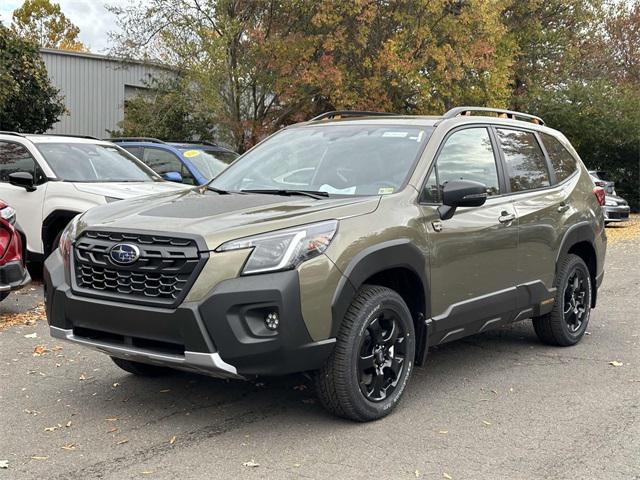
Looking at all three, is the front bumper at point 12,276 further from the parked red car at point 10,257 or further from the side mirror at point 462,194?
the side mirror at point 462,194

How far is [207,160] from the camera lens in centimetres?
1174

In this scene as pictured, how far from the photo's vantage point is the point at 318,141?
5.45 meters

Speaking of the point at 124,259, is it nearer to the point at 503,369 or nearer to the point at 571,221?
the point at 503,369

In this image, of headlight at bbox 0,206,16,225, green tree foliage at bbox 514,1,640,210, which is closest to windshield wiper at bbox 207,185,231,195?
headlight at bbox 0,206,16,225

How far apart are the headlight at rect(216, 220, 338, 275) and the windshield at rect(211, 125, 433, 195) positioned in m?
0.89

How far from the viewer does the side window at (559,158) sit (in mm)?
6383

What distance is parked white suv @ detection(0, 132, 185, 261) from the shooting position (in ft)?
27.9

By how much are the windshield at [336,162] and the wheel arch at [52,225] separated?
3.59 metres

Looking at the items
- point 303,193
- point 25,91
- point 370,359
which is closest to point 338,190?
point 303,193

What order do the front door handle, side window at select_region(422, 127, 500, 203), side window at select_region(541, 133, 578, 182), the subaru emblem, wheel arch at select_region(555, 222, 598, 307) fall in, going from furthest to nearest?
side window at select_region(541, 133, 578, 182)
wheel arch at select_region(555, 222, 598, 307)
the front door handle
side window at select_region(422, 127, 500, 203)
the subaru emblem

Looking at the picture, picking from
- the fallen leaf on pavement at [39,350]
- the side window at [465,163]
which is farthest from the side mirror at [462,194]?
the fallen leaf on pavement at [39,350]


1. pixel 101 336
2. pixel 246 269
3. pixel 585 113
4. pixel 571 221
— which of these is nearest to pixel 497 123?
pixel 571 221

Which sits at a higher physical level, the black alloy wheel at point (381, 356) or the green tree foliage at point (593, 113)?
the green tree foliage at point (593, 113)

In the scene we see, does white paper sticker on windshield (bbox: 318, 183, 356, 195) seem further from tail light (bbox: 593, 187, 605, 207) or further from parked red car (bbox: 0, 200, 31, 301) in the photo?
parked red car (bbox: 0, 200, 31, 301)
